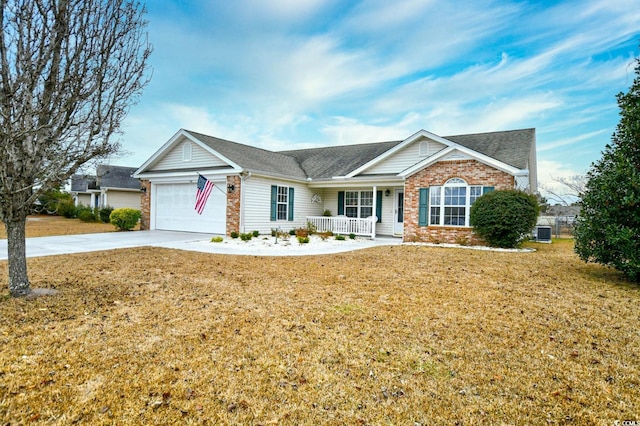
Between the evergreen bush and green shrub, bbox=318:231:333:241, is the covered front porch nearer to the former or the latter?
green shrub, bbox=318:231:333:241

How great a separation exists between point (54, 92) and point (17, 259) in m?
2.61

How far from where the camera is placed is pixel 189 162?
52.7ft

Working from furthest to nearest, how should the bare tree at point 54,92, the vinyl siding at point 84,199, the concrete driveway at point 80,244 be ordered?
the vinyl siding at point 84,199, the concrete driveway at point 80,244, the bare tree at point 54,92

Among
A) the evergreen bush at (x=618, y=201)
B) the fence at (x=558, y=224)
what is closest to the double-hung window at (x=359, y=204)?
the fence at (x=558, y=224)

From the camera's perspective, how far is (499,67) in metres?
14.4

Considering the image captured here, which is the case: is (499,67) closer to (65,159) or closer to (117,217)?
(65,159)

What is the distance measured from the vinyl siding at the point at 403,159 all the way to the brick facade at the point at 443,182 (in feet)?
5.79

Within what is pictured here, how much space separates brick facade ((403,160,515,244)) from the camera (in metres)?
12.7

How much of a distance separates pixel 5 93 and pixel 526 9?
13.8 metres

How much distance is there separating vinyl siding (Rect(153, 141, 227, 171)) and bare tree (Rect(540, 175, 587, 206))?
26785mm

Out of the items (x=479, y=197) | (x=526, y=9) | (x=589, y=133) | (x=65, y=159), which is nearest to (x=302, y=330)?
(x=65, y=159)

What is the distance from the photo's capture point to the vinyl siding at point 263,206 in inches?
567

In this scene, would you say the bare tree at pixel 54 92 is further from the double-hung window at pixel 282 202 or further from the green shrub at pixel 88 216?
the green shrub at pixel 88 216

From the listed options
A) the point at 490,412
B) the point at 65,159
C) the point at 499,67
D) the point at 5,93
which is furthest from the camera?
the point at 499,67
